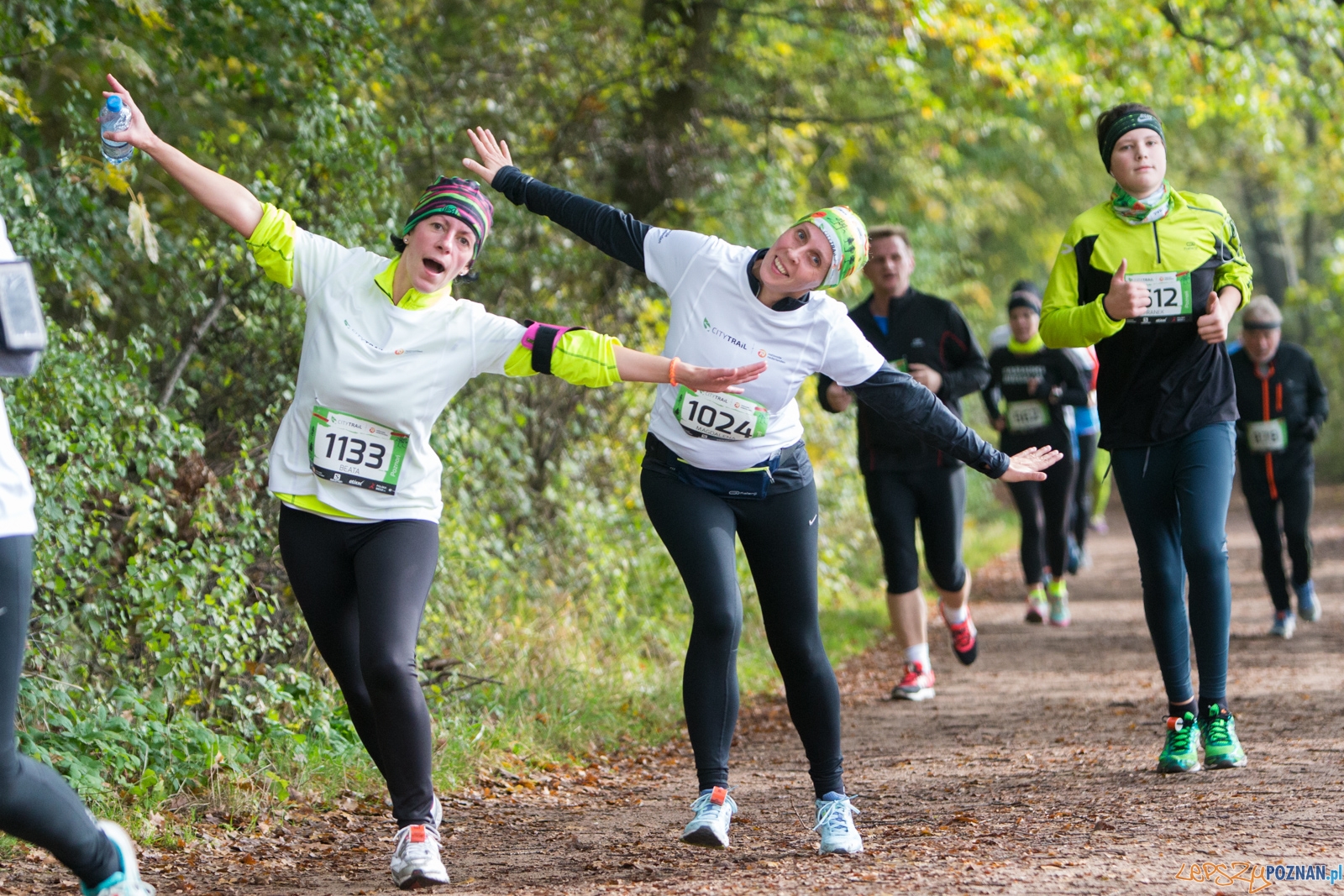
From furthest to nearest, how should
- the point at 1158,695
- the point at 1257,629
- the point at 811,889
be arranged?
the point at 1257,629, the point at 1158,695, the point at 811,889

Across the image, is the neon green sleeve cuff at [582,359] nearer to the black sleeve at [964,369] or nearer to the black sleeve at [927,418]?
the black sleeve at [927,418]

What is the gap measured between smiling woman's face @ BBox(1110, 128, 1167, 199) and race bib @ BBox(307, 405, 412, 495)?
3.04 m

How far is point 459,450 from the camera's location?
268 inches

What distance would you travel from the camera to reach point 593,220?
454 cm

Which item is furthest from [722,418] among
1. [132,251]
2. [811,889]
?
[132,251]

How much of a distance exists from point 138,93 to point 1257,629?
828 cm

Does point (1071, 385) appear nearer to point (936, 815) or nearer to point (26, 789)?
point (936, 815)

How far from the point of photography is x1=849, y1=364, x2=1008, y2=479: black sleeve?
4.31 meters

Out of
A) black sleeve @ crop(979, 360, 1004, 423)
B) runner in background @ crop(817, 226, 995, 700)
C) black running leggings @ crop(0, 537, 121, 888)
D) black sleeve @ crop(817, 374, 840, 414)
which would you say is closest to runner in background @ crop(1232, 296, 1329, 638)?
black sleeve @ crop(979, 360, 1004, 423)

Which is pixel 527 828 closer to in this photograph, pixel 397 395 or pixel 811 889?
pixel 811 889

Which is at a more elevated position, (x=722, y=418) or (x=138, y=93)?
(x=138, y=93)

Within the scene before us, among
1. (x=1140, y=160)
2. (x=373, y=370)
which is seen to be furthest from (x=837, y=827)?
(x=1140, y=160)

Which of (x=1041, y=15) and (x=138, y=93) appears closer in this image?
(x=138, y=93)

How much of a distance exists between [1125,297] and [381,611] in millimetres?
2879
